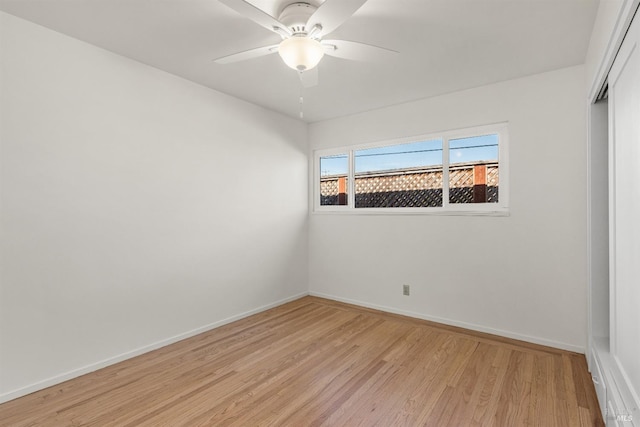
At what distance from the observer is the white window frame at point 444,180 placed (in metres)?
3.06

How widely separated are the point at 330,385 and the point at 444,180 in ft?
7.78

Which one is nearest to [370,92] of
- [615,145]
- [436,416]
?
[615,145]

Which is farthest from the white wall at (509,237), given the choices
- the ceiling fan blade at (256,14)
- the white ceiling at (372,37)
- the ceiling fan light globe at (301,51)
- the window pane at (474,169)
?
the ceiling fan blade at (256,14)

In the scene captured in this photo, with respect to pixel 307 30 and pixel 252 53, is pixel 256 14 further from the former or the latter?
pixel 252 53

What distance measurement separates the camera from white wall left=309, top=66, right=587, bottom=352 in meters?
2.71

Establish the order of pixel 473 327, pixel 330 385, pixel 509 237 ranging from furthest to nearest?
pixel 473 327, pixel 509 237, pixel 330 385

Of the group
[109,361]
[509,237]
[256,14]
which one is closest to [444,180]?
[509,237]

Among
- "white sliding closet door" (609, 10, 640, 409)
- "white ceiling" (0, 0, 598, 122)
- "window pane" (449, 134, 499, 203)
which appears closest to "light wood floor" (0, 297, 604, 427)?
"white sliding closet door" (609, 10, 640, 409)

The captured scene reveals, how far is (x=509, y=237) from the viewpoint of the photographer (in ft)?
9.84

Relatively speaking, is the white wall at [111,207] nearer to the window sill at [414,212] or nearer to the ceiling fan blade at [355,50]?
the window sill at [414,212]

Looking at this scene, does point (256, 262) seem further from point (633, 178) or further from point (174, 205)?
point (633, 178)

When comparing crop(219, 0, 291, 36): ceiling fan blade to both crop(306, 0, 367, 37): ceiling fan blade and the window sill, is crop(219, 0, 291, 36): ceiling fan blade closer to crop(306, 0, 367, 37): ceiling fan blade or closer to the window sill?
crop(306, 0, 367, 37): ceiling fan blade

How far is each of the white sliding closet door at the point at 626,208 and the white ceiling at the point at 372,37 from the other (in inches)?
27.9

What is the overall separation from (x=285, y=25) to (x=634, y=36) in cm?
163
